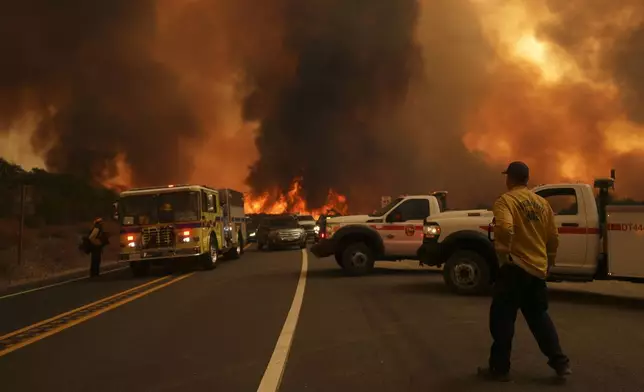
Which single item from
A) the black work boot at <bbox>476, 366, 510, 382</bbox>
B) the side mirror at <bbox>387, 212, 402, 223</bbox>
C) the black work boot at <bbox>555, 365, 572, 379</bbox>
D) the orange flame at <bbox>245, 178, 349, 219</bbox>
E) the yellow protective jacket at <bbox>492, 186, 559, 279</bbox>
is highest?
the orange flame at <bbox>245, 178, 349, 219</bbox>

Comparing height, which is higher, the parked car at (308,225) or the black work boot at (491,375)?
the parked car at (308,225)

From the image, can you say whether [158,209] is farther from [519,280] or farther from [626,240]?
[519,280]

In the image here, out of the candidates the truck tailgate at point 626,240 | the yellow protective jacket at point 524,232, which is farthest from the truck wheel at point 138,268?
the yellow protective jacket at point 524,232

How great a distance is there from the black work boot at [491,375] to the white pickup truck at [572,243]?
10.8ft

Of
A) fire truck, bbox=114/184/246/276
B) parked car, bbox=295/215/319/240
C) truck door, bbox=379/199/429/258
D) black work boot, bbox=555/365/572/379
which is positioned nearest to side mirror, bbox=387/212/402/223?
truck door, bbox=379/199/429/258

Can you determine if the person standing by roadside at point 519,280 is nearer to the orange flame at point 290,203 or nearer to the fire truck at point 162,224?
the fire truck at point 162,224

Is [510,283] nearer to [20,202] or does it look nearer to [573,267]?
[573,267]

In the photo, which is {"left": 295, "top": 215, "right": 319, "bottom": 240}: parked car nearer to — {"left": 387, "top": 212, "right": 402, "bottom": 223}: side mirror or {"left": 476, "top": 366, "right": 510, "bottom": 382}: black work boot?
{"left": 387, "top": 212, "right": 402, "bottom": 223}: side mirror

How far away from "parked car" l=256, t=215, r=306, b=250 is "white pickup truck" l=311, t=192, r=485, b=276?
1248 cm

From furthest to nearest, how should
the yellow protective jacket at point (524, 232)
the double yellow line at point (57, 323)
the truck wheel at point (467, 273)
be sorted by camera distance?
the truck wheel at point (467, 273) < the double yellow line at point (57, 323) < the yellow protective jacket at point (524, 232)

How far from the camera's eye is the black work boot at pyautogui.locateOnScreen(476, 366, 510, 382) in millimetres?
4820

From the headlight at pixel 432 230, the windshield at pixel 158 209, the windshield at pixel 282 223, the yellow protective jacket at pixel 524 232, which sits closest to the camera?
the yellow protective jacket at pixel 524 232

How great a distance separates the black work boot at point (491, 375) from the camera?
4.82 metres

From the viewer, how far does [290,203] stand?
6625 cm
